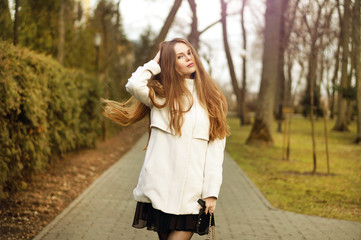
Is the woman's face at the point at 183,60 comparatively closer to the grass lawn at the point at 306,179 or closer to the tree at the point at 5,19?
the grass lawn at the point at 306,179

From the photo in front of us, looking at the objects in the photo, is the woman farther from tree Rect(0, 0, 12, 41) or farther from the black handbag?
tree Rect(0, 0, 12, 41)

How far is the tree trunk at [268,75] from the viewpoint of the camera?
1728cm

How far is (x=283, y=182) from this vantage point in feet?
32.2

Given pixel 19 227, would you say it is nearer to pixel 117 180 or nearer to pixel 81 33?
pixel 117 180

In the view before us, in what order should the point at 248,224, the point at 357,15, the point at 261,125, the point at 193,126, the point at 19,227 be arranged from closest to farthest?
the point at 193,126, the point at 19,227, the point at 248,224, the point at 357,15, the point at 261,125

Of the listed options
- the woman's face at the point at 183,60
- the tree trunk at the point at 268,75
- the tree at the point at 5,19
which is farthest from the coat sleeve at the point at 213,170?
the tree trunk at the point at 268,75

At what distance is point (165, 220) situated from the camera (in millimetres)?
3066

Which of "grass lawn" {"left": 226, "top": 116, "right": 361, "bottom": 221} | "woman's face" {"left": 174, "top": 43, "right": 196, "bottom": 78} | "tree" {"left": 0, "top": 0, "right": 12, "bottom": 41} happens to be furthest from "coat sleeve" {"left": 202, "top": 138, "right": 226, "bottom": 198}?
"tree" {"left": 0, "top": 0, "right": 12, "bottom": 41}

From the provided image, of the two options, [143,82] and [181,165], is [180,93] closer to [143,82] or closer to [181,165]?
A: [143,82]

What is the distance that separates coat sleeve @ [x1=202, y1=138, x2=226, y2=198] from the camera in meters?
3.05

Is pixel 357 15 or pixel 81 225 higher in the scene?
pixel 357 15

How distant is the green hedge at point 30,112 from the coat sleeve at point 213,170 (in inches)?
156

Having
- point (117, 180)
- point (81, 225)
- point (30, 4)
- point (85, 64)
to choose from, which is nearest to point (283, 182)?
point (117, 180)

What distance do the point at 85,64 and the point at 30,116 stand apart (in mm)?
14106
